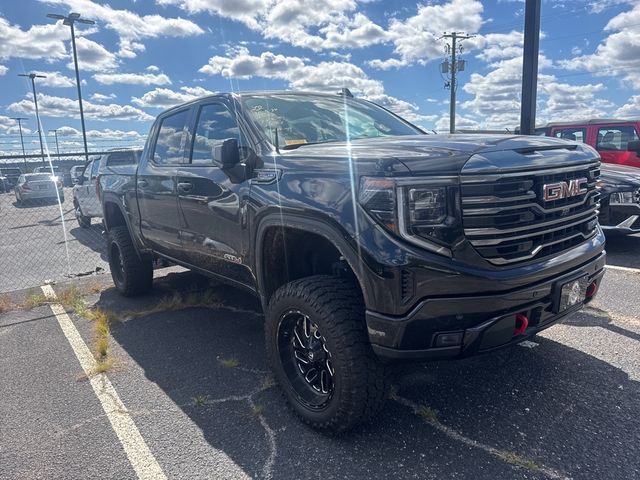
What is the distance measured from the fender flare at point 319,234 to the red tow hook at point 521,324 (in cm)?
76

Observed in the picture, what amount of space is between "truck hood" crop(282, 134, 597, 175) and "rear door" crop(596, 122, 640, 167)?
27.1 ft

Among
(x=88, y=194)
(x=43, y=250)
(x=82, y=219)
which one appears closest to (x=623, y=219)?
(x=43, y=250)

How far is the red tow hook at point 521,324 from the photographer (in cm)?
244

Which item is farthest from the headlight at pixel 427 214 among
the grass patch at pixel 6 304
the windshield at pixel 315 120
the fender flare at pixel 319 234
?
the grass patch at pixel 6 304

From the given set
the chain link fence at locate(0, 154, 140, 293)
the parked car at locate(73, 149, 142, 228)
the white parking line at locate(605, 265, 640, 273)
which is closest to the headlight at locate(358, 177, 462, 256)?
the white parking line at locate(605, 265, 640, 273)

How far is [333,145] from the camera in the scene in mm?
3209

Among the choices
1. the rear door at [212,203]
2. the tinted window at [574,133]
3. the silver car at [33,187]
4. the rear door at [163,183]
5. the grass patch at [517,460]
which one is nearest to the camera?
the grass patch at [517,460]

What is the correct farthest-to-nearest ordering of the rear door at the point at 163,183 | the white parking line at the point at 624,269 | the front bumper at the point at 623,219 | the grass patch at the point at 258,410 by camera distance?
the front bumper at the point at 623,219 → the white parking line at the point at 624,269 → the rear door at the point at 163,183 → the grass patch at the point at 258,410

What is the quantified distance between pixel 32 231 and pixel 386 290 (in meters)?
13.0

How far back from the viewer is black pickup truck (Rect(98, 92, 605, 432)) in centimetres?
230

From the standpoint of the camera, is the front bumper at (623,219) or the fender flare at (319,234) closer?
the fender flare at (319,234)

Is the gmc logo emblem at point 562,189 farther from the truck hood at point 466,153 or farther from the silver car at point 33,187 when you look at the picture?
the silver car at point 33,187

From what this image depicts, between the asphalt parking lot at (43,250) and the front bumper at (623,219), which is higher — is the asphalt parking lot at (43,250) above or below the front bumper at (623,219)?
below

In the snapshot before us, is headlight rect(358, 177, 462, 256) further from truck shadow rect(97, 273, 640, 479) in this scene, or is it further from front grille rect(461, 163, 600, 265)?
truck shadow rect(97, 273, 640, 479)
